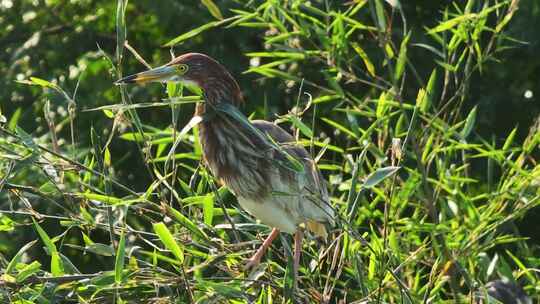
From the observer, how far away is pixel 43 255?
4.76 meters

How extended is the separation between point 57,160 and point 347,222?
616 mm

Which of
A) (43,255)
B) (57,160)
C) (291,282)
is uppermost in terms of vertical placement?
(57,160)

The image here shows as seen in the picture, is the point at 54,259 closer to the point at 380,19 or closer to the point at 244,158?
the point at 244,158

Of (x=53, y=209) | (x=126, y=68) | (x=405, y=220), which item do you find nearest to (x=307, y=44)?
(x=126, y=68)

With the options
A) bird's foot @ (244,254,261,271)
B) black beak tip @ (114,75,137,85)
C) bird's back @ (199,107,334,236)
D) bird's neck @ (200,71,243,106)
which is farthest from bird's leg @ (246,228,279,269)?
black beak tip @ (114,75,137,85)

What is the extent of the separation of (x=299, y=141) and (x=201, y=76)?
48 centimetres

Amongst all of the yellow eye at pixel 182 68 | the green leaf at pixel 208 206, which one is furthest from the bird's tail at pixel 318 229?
the green leaf at pixel 208 206

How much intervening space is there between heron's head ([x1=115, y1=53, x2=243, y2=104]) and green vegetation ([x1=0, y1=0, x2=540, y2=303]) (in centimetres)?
5

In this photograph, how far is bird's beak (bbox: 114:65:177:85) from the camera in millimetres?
2929

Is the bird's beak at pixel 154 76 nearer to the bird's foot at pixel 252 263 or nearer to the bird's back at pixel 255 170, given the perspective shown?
the bird's back at pixel 255 170

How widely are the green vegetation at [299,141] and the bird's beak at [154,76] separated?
44mm

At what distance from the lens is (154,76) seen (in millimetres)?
2992

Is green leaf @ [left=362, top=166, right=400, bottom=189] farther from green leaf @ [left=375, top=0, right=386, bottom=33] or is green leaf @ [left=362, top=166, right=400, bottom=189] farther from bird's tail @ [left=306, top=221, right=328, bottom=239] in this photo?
bird's tail @ [left=306, top=221, right=328, bottom=239]

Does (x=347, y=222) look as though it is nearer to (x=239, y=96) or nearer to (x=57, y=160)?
(x=57, y=160)
